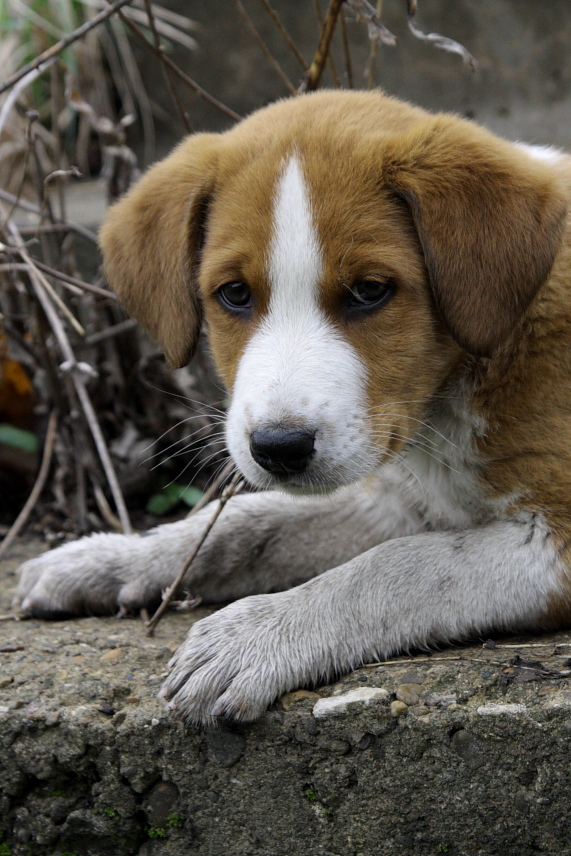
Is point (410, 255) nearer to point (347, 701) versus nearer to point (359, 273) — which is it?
point (359, 273)

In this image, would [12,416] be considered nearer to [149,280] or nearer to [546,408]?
[149,280]

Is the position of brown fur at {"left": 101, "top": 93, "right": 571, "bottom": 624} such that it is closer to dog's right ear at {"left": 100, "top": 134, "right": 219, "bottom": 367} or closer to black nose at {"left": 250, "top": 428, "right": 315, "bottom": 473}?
dog's right ear at {"left": 100, "top": 134, "right": 219, "bottom": 367}

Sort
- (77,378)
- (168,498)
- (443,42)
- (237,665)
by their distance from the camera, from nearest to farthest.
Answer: (237,665) → (443,42) → (77,378) → (168,498)

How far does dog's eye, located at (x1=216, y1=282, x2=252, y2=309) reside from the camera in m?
3.34

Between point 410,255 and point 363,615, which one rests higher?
point 410,255

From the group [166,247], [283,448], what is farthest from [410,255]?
[166,247]

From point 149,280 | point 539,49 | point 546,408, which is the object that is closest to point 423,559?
point 546,408

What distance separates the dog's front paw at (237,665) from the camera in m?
2.99

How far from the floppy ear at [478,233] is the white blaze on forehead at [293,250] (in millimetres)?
322

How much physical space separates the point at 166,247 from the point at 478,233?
1.19 meters

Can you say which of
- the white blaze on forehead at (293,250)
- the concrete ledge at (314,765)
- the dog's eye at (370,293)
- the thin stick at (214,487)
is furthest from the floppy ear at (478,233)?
the thin stick at (214,487)

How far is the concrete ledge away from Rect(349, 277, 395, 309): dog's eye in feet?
3.90

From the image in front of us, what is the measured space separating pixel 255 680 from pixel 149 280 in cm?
158

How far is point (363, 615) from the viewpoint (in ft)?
10.7
